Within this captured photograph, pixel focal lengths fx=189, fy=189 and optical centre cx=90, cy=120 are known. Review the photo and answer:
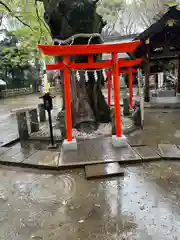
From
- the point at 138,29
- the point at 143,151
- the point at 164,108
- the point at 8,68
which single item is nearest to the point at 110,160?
the point at 143,151

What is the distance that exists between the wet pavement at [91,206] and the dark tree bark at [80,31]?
383 centimetres

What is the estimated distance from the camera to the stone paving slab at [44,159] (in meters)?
4.40

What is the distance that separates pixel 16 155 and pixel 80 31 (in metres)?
4.52

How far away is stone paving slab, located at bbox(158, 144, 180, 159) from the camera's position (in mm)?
4449

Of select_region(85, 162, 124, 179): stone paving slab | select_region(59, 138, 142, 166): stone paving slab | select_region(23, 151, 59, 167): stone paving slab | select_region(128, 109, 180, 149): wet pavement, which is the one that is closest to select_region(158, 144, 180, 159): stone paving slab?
select_region(128, 109, 180, 149): wet pavement

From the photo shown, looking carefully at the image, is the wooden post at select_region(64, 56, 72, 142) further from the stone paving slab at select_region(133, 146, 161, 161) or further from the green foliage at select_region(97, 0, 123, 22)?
the green foliage at select_region(97, 0, 123, 22)

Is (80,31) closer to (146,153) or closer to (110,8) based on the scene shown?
(146,153)

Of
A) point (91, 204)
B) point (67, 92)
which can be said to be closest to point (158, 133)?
point (67, 92)

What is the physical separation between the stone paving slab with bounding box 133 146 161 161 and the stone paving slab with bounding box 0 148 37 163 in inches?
113

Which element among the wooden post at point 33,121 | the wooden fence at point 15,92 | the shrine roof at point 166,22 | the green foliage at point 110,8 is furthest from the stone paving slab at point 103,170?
the green foliage at point 110,8

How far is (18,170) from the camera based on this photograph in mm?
4383

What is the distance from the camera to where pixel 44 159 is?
182 inches

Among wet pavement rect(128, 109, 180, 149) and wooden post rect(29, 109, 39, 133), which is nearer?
wet pavement rect(128, 109, 180, 149)

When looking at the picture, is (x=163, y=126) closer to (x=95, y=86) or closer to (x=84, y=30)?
(x=95, y=86)
